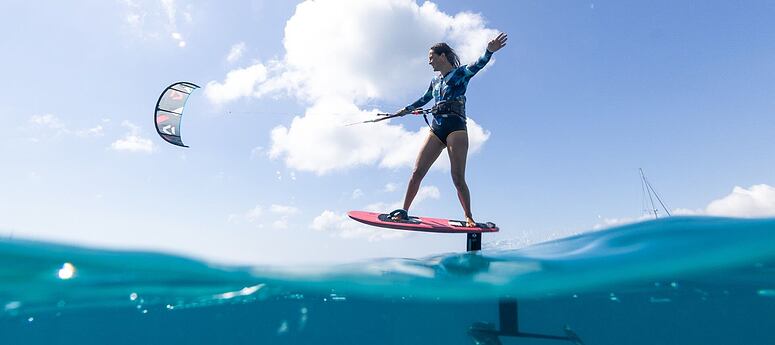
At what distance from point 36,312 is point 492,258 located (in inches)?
443

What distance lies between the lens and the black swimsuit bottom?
561 cm

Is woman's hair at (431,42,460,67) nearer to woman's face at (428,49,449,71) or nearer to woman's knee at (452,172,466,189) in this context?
woman's face at (428,49,449,71)

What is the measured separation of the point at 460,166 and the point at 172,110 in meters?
5.76

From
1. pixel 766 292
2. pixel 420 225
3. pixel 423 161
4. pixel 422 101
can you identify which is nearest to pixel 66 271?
pixel 420 225

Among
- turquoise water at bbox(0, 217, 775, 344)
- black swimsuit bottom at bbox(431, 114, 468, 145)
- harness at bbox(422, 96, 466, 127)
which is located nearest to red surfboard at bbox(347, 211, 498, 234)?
turquoise water at bbox(0, 217, 775, 344)

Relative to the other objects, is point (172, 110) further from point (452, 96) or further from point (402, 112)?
point (452, 96)

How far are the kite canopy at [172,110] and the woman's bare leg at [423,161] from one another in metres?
4.20

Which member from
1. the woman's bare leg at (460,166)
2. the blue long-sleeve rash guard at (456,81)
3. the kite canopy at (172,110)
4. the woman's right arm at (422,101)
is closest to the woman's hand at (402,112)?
the woman's right arm at (422,101)

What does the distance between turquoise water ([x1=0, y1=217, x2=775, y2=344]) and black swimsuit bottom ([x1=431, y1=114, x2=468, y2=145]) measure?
2006 millimetres

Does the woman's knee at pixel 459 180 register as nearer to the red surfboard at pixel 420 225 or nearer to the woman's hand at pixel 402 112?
the red surfboard at pixel 420 225

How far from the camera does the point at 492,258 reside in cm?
615

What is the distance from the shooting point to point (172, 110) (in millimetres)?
7359

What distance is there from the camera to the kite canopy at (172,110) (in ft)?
22.1

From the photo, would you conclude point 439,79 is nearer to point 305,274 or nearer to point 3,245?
point 305,274
